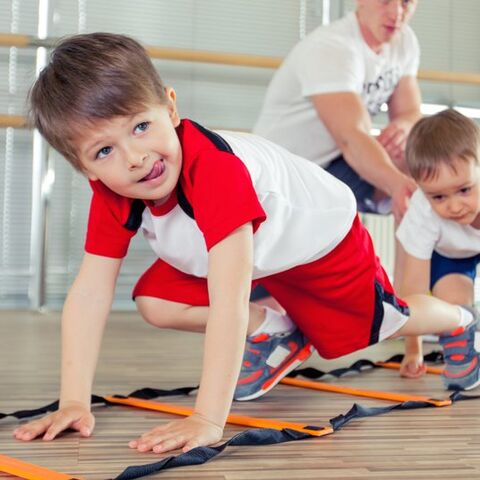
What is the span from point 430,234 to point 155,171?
0.75 meters

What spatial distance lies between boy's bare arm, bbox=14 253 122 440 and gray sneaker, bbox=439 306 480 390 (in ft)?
2.02

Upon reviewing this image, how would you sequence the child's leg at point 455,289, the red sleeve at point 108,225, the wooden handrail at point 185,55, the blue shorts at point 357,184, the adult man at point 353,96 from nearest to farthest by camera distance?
the red sleeve at point 108,225
the child's leg at point 455,289
the adult man at point 353,96
the blue shorts at point 357,184
the wooden handrail at point 185,55

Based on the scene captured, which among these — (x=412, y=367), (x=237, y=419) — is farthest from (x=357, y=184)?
(x=237, y=419)

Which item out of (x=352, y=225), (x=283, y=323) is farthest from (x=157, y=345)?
(x=352, y=225)

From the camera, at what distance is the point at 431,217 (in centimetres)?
170

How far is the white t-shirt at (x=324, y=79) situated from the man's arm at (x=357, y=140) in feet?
0.11

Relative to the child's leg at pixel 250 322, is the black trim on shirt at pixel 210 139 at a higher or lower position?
higher

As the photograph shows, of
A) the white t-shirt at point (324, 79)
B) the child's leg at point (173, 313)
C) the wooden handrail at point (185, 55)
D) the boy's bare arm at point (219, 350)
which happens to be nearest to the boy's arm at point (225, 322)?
the boy's bare arm at point (219, 350)

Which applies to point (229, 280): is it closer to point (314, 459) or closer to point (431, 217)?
point (314, 459)

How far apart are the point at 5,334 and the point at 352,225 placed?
1338 mm

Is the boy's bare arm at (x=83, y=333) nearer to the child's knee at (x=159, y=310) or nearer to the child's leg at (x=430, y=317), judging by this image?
the child's knee at (x=159, y=310)

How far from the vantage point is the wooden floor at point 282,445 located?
3.06ft

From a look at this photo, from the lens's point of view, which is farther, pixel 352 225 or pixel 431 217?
pixel 431 217

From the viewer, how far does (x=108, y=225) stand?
125cm
